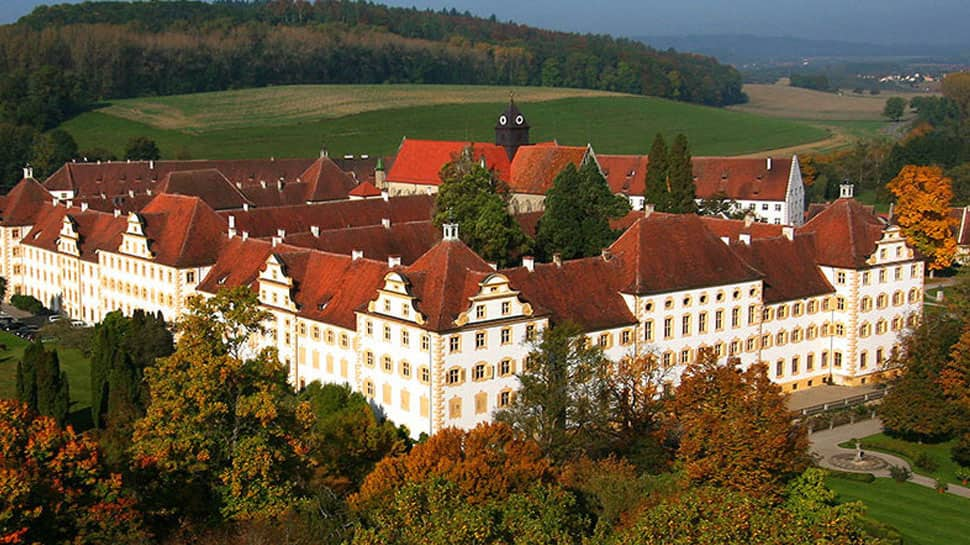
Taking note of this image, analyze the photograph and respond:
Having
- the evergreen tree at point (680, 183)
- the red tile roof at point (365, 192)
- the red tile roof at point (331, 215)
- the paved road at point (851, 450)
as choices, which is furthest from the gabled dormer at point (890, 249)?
the red tile roof at point (365, 192)

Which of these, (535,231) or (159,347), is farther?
(535,231)

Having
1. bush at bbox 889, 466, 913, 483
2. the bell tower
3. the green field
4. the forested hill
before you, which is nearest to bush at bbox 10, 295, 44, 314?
the green field

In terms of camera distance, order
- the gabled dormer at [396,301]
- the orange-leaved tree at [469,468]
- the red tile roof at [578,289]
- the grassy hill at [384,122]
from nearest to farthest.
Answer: the orange-leaved tree at [469,468], the gabled dormer at [396,301], the red tile roof at [578,289], the grassy hill at [384,122]

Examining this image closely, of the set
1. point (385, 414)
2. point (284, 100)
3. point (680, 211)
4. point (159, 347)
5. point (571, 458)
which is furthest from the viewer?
point (284, 100)

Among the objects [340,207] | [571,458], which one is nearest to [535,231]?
[340,207]

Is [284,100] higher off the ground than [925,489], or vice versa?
[284,100]

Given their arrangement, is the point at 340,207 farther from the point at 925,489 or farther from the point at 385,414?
the point at 925,489

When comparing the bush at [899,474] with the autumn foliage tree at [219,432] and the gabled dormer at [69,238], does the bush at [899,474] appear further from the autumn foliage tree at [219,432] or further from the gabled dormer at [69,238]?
→ the gabled dormer at [69,238]

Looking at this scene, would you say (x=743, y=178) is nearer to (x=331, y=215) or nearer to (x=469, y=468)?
(x=331, y=215)
